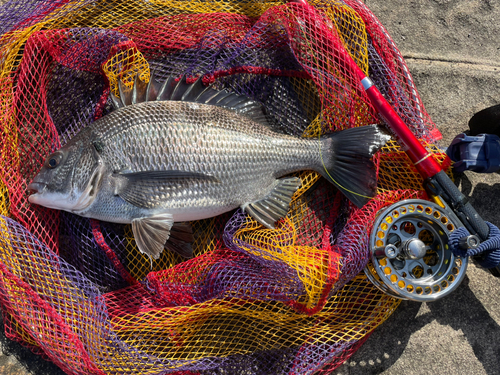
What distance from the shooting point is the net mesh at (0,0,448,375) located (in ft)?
6.59

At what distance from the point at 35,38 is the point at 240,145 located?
1.44m

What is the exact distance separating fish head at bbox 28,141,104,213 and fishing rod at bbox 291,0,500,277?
5.43 ft

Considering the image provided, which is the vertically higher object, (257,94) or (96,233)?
(257,94)

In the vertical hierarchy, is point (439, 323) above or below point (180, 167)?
below

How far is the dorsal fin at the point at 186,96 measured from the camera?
2.25m

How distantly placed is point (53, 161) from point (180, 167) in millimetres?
760

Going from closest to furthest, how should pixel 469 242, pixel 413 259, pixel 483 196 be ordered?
pixel 469 242 → pixel 413 259 → pixel 483 196

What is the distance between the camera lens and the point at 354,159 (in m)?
2.14

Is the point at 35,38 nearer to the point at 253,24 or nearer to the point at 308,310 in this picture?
the point at 253,24

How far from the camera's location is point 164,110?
216 centimetres

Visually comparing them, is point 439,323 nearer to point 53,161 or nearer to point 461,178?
point 461,178

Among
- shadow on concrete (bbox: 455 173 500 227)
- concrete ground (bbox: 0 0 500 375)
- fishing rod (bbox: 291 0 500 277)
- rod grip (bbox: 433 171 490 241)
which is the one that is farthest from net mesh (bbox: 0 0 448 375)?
shadow on concrete (bbox: 455 173 500 227)

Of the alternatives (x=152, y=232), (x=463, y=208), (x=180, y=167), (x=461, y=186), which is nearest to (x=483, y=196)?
(x=461, y=186)

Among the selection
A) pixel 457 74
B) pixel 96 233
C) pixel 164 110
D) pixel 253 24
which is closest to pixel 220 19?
pixel 253 24
